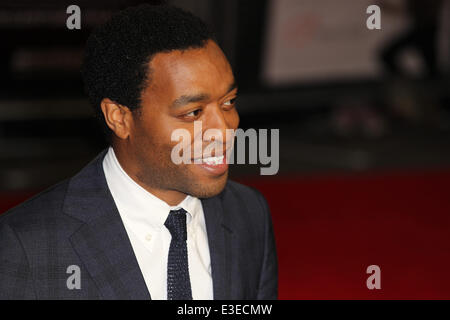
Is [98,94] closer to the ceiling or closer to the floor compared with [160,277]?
closer to the ceiling

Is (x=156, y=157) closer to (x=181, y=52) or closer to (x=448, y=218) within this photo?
(x=181, y=52)

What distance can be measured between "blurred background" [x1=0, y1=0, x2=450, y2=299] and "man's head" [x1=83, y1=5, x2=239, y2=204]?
180cm

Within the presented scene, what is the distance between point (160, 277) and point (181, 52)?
44 cm

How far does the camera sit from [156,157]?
1.41m

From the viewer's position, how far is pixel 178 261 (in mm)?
1429

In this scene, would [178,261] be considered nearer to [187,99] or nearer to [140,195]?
[140,195]

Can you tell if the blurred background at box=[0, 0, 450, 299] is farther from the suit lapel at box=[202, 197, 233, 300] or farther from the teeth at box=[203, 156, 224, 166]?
the teeth at box=[203, 156, 224, 166]


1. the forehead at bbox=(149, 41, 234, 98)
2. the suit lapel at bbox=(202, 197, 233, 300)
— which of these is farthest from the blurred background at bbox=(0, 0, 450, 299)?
the forehead at bbox=(149, 41, 234, 98)

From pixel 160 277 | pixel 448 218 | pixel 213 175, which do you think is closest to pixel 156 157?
pixel 213 175

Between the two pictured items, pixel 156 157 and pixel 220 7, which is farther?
pixel 220 7

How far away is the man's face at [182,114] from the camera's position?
1.32m

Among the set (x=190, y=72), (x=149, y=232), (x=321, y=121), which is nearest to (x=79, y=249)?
(x=149, y=232)

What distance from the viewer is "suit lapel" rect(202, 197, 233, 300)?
1.46 meters
